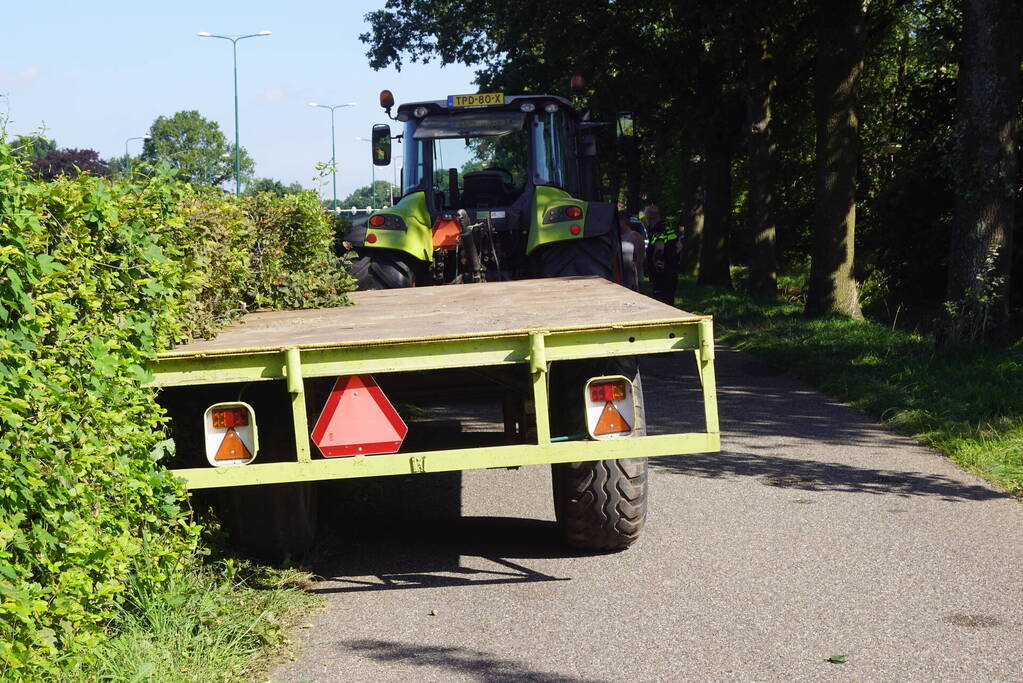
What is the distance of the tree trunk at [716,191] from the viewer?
1015 inches

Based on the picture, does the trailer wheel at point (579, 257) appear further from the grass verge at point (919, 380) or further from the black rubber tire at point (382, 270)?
the grass verge at point (919, 380)

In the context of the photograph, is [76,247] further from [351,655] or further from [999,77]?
[999,77]

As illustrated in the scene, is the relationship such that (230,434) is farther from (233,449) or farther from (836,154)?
(836,154)

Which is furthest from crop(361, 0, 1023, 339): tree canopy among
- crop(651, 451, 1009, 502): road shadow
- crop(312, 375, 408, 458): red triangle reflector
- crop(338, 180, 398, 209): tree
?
crop(338, 180, 398, 209): tree

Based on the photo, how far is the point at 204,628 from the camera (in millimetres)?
4621

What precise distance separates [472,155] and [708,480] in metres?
5.44

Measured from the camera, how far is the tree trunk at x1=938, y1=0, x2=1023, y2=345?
1192 centimetres

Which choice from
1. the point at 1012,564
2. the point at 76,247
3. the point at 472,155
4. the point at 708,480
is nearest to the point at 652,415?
the point at 708,480

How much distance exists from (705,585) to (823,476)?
8.72 ft

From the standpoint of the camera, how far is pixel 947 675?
13.8 feet

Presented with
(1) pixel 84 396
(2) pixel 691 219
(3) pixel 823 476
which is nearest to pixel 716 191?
(2) pixel 691 219

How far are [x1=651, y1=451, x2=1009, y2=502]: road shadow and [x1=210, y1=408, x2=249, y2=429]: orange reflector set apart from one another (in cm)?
378

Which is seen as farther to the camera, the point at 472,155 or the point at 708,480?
the point at 472,155

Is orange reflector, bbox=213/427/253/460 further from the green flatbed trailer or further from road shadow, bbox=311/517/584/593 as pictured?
road shadow, bbox=311/517/584/593
